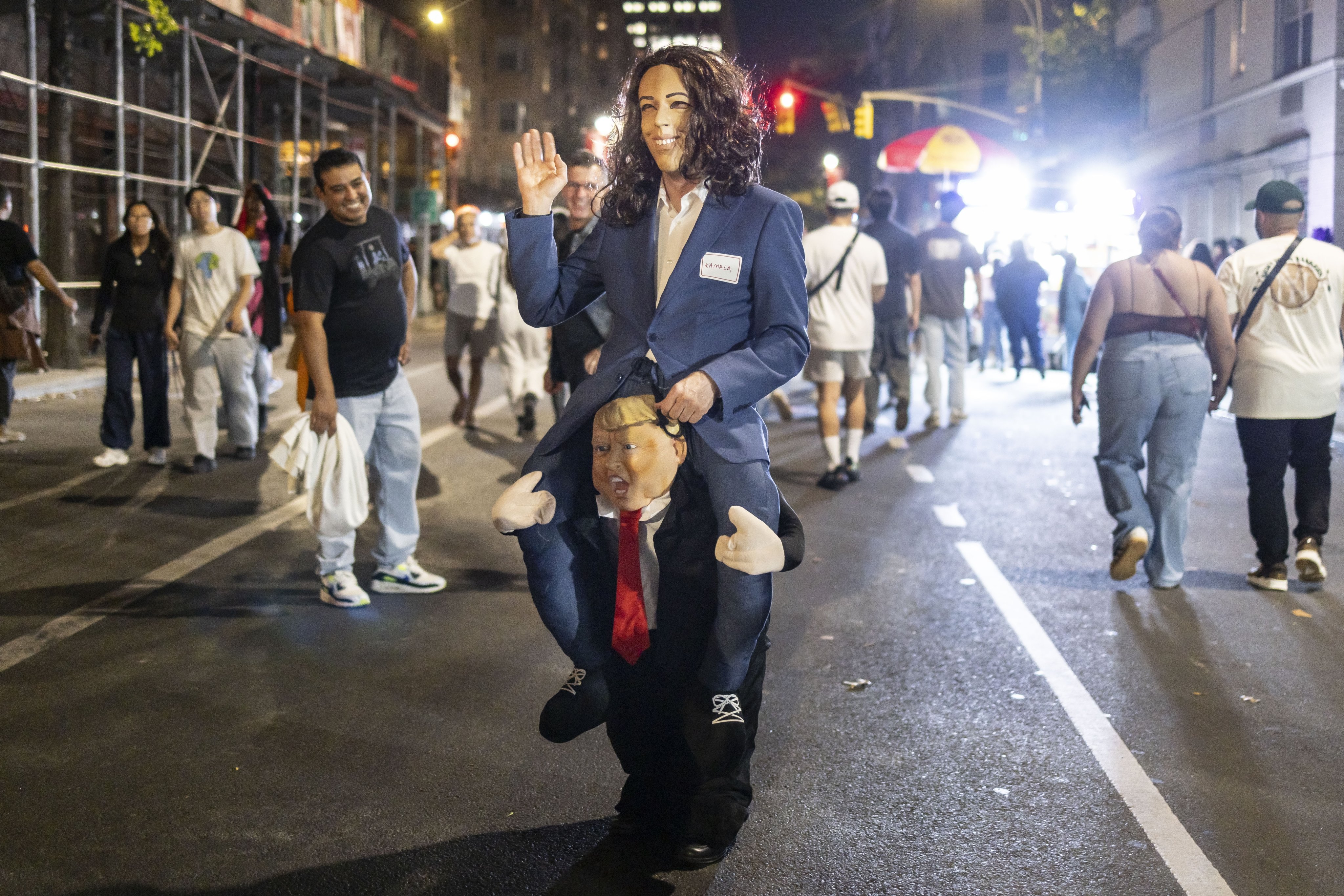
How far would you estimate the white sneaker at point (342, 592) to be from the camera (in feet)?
20.0

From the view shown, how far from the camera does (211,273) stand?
31.2 ft

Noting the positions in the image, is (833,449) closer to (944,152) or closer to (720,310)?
(720,310)

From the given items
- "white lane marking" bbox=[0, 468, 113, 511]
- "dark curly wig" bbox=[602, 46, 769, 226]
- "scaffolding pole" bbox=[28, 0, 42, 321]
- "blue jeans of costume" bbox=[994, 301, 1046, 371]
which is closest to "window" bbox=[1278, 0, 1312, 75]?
"blue jeans of costume" bbox=[994, 301, 1046, 371]

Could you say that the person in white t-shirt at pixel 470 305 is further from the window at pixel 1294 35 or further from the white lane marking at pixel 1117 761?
the window at pixel 1294 35

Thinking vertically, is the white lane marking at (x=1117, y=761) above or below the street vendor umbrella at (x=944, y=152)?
below

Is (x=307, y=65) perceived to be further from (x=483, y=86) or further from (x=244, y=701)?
(x=483, y=86)

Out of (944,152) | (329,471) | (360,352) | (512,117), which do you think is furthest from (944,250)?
(512,117)

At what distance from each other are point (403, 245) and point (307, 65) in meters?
21.5

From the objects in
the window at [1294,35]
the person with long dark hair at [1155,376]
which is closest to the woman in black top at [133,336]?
the person with long dark hair at [1155,376]

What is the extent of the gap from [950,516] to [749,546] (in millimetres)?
5743

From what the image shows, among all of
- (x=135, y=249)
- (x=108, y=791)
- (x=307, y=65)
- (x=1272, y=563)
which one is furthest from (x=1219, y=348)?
(x=307, y=65)

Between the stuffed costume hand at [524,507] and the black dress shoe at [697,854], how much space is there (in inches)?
36.1

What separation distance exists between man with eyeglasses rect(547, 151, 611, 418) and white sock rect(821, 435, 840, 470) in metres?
2.34

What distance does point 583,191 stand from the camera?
771 centimetres
